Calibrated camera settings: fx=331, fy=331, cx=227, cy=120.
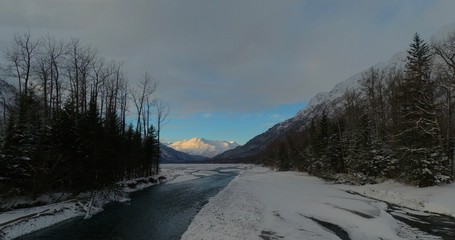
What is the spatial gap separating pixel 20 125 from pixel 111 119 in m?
16.1

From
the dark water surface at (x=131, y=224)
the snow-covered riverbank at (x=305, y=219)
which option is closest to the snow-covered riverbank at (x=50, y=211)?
the dark water surface at (x=131, y=224)

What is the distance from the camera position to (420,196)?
24141 millimetres

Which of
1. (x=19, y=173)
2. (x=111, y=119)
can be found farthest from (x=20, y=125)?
(x=111, y=119)

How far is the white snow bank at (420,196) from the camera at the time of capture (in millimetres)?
20844

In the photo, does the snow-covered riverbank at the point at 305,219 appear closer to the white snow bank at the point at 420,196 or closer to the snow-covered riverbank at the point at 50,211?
the white snow bank at the point at 420,196

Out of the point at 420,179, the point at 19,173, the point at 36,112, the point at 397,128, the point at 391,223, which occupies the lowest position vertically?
the point at 391,223

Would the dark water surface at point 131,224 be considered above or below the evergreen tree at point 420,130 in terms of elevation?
below

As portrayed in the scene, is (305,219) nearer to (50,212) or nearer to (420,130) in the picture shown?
(50,212)

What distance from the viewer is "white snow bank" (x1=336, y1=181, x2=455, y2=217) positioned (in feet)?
68.4

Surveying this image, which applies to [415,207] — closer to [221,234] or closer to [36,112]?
[221,234]

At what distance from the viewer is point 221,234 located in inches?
584

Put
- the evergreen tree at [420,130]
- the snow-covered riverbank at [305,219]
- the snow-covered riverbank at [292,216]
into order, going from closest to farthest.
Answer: the snow-covered riverbank at [305,219]
the snow-covered riverbank at [292,216]
the evergreen tree at [420,130]


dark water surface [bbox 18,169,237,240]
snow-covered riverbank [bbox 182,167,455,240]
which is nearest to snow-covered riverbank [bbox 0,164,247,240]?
dark water surface [bbox 18,169,237,240]

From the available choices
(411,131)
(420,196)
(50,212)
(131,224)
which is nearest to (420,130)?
(411,131)
